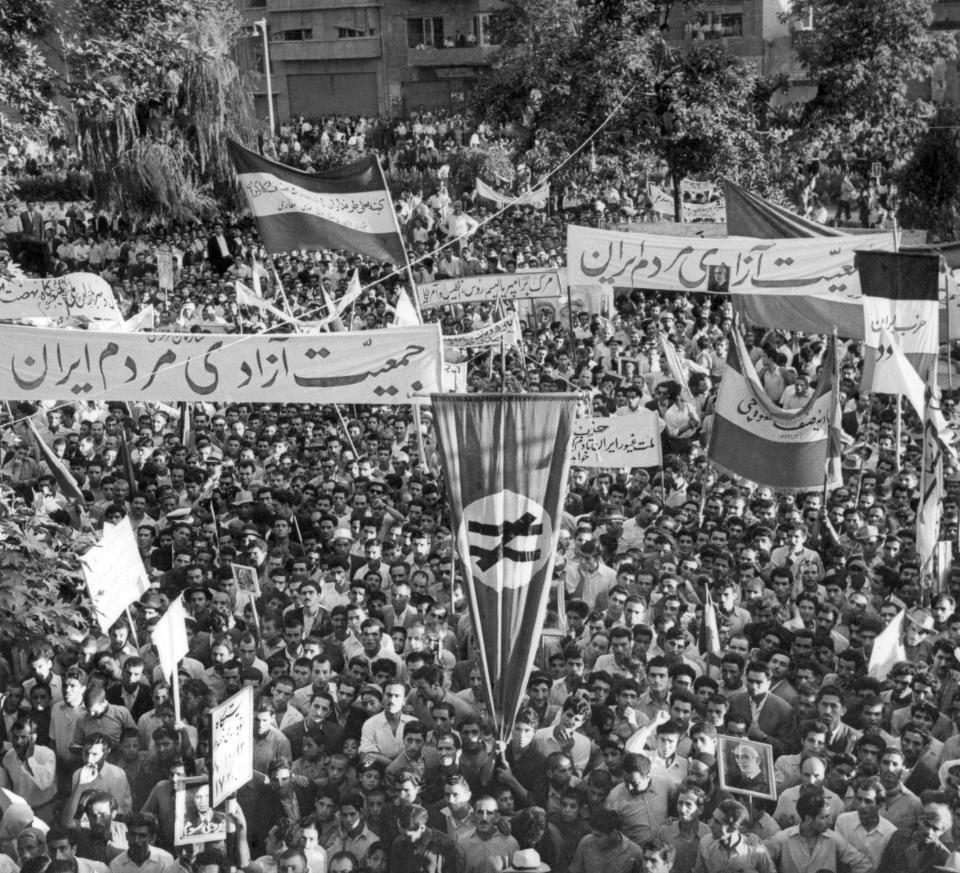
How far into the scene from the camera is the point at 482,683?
292 inches

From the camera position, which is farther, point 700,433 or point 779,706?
point 700,433

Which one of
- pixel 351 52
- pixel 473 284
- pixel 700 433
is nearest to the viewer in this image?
pixel 700 433

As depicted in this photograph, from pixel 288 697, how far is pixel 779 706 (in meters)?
2.45

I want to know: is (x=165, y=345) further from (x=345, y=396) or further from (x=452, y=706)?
(x=452, y=706)

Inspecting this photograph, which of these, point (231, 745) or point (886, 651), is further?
point (886, 651)

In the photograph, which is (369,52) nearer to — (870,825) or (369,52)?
(369,52)

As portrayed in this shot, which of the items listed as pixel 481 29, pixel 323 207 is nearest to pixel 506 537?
pixel 323 207

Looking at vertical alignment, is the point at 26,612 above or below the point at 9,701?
above

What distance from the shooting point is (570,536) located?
11.2 metres

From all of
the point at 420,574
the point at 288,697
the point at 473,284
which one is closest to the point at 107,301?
the point at 473,284

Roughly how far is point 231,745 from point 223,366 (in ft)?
10.5

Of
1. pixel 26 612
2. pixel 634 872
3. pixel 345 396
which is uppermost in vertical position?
Result: pixel 345 396

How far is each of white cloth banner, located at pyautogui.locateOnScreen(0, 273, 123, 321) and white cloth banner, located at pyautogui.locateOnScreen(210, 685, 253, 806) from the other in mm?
9117

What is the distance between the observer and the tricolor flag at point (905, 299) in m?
10.6
